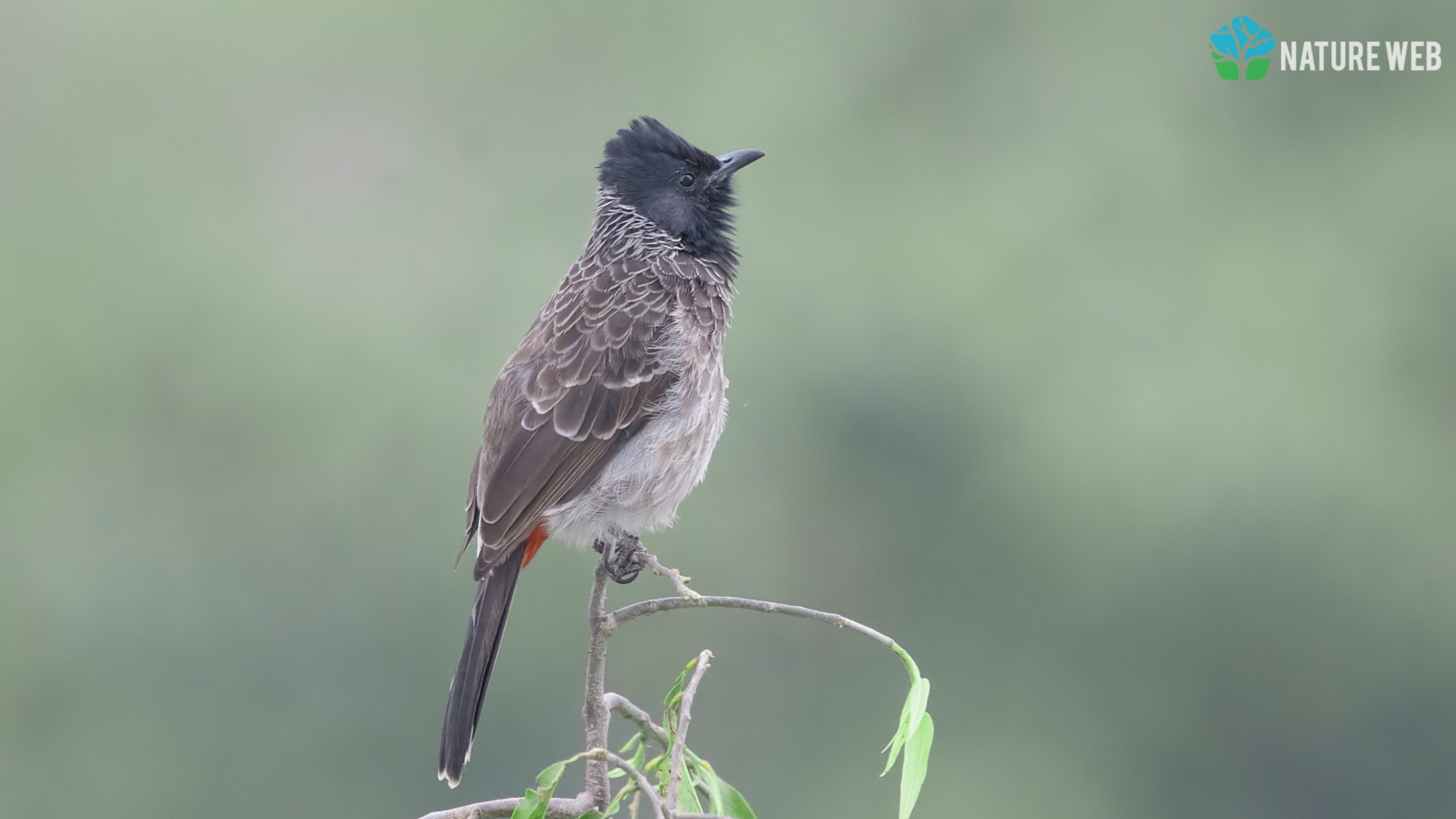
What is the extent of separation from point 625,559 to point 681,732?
1.15 metres

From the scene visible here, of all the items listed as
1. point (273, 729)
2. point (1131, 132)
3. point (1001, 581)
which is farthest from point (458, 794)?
point (1131, 132)

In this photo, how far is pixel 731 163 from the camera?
3.70 meters

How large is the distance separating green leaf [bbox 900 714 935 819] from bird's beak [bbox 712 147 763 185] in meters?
2.08

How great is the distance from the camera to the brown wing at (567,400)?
3016 mm

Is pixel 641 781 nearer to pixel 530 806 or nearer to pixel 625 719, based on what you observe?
pixel 530 806

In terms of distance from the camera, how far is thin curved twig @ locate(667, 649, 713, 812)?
1.78 metres

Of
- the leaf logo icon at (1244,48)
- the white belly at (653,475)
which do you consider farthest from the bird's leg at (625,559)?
→ the leaf logo icon at (1244,48)

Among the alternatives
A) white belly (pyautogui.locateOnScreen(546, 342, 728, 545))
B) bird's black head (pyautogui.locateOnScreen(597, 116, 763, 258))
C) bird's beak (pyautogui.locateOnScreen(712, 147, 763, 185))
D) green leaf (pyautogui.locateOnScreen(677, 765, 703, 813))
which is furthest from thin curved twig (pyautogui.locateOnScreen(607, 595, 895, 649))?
bird's beak (pyautogui.locateOnScreen(712, 147, 763, 185))

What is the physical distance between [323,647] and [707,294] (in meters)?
12.1

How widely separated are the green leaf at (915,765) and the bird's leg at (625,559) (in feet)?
3.26

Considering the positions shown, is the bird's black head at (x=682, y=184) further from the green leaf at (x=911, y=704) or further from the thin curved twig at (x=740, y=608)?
the green leaf at (x=911, y=704)

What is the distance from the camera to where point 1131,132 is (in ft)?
63.2

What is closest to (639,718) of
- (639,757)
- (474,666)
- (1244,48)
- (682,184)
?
(639,757)

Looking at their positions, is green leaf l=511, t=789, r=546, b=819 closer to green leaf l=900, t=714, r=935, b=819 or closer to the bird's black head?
green leaf l=900, t=714, r=935, b=819
